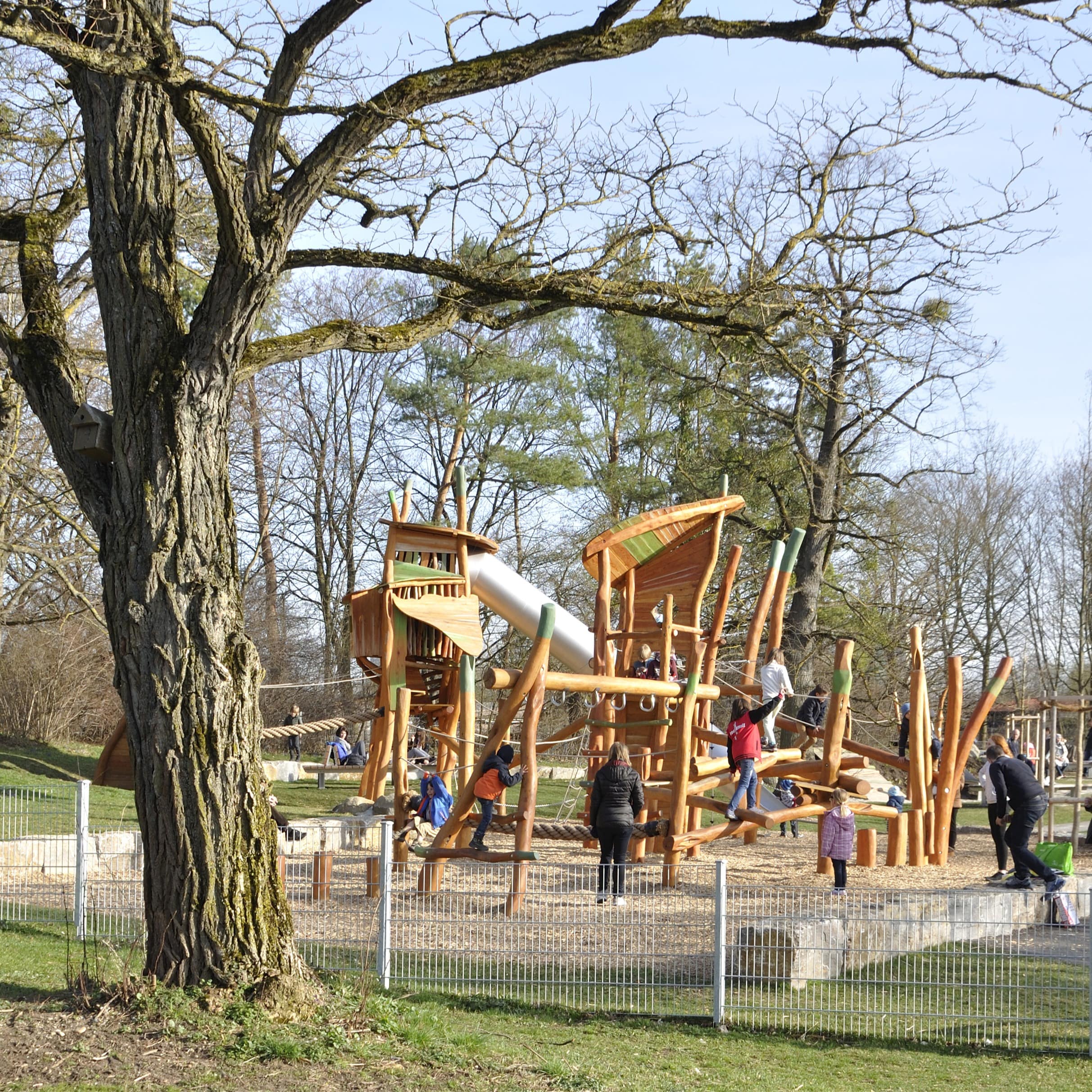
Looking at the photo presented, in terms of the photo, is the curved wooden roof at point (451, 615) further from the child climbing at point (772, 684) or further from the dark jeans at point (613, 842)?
the dark jeans at point (613, 842)

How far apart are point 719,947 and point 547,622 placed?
395 centimetres

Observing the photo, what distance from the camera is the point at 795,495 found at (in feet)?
86.9

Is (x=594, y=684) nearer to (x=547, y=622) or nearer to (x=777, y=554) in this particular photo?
(x=547, y=622)

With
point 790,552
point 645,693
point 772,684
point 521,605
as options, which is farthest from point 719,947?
point 521,605

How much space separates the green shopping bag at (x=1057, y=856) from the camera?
11.9 meters

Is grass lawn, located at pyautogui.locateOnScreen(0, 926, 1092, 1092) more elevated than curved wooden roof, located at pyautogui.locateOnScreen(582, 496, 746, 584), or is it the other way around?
curved wooden roof, located at pyautogui.locateOnScreen(582, 496, 746, 584)

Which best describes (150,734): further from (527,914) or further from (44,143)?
(44,143)

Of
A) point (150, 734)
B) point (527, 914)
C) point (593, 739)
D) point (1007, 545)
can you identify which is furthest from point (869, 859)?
point (1007, 545)

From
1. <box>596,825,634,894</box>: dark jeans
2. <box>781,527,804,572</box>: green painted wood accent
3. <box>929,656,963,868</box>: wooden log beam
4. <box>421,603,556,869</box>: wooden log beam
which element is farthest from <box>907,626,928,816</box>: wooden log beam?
<box>421,603,556,869</box>: wooden log beam

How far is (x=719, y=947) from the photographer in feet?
24.3

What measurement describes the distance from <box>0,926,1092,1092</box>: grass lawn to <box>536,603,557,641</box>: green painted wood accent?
3.71m

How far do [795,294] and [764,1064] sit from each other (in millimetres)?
4435

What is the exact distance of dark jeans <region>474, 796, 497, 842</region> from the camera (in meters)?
11.1

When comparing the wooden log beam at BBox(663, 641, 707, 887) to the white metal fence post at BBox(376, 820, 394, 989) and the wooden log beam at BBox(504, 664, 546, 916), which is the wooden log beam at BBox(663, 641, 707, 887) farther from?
the white metal fence post at BBox(376, 820, 394, 989)
